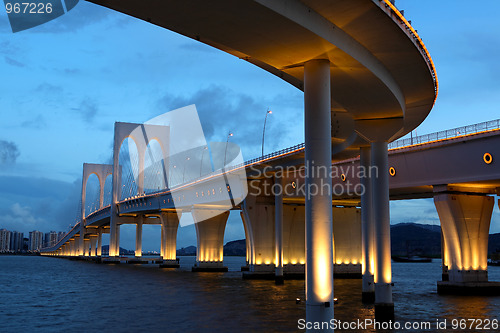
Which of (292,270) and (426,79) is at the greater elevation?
(426,79)

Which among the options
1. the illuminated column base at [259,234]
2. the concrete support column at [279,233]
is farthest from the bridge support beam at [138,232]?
the concrete support column at [279,233]

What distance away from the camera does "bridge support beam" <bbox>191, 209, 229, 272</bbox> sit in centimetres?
7662

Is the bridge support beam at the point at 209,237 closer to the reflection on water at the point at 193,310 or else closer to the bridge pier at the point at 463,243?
the reflection on water at the point at 193,310

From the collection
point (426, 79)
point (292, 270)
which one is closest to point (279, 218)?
point (292, 270)

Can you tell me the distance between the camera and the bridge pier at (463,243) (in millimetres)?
39938

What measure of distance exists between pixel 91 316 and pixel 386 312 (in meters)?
14.7

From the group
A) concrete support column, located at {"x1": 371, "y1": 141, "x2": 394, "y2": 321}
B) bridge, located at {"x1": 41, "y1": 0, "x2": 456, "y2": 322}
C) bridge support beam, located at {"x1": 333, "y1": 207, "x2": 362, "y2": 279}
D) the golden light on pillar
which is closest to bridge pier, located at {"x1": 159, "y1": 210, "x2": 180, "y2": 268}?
bridge support beam, located at {"x1": 333, "y1": 207, "x2": 362, "y2": 279}

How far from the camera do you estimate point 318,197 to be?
56.8 feet

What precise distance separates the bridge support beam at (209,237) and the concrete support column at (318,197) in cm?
5979

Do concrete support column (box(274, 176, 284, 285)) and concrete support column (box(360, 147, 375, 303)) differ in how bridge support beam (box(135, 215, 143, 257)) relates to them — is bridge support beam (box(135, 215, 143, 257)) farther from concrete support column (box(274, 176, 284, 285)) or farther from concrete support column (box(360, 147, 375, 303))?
concrete support column (box(360, 147, 375, 303))

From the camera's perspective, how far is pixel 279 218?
52.5 metres

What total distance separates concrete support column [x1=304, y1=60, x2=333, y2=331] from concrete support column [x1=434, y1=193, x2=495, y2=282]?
84.1 ft

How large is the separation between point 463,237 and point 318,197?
2741 cm

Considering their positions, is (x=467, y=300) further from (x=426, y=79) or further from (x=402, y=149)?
(x=426, y=79)
